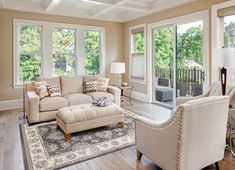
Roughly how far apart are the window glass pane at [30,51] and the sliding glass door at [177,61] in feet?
11.4

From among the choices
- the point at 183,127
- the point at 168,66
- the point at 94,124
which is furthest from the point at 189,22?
the point at 183,127

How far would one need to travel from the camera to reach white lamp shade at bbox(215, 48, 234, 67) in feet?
8.69

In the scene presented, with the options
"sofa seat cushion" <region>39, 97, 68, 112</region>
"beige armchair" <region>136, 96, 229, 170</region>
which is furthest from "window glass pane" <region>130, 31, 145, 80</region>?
"beige armchair" <region>136, 96, 229, 170</region>

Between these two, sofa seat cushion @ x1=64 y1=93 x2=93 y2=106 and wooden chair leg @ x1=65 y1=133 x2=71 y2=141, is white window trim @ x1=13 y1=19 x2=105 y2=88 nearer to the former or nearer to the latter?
sofa seat cushion @ x1=64 y1=93 x2=93 y2=106

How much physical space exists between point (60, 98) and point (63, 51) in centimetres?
225

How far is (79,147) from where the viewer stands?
9.68 ft

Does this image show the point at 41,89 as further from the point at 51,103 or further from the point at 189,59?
the point at 189,59

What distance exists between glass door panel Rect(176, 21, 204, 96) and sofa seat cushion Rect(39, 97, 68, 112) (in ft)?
9.84

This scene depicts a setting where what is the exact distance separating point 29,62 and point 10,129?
2.51m

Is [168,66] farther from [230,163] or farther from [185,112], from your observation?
[185,112]

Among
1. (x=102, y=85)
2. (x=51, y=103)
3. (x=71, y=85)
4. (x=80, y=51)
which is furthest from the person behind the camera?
(x=80, y=51)

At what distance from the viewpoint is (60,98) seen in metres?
4.45

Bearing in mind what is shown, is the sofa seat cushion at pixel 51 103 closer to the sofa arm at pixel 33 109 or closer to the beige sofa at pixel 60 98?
the beige sofa at pixel 60 98

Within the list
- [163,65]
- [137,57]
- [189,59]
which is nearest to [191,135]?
[189,59]
